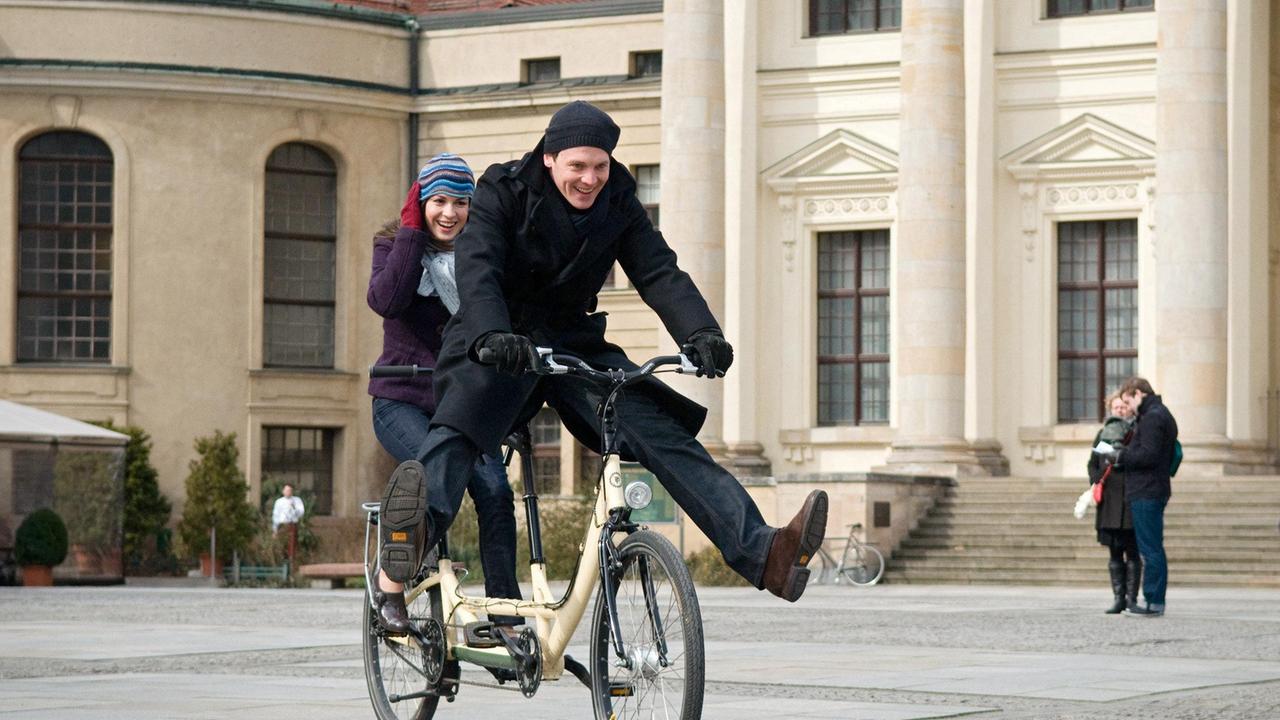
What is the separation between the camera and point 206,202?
135 feet

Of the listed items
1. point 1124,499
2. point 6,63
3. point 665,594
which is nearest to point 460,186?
point 665,594

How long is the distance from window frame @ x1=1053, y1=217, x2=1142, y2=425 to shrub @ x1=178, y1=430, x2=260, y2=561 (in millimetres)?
13334

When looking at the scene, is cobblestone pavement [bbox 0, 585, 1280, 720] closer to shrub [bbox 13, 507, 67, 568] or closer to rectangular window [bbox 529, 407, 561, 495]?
shrub [bbox 13, 507, 67, 568]

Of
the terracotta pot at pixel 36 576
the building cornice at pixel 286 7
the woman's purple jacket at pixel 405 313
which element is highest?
the building cornice at pixel 286 7

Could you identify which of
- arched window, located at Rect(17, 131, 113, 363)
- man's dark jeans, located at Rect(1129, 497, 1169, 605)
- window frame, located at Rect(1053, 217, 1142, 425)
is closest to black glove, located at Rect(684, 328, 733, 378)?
man's dark jeans, located at Rect(1129, 497, 1169, 605)

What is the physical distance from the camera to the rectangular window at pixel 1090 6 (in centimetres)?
3481

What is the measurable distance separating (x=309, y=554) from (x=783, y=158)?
382 inches

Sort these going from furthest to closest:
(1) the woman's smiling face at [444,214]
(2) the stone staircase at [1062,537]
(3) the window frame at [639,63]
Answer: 1. (3) the window frame at [639,63]
2. (2) the stone staircase at [1062,537]
3. (1) the woman's smiling face at [444,214]

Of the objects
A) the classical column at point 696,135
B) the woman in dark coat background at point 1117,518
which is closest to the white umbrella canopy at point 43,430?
the classical column at point 696,135

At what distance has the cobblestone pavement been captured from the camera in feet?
30.7

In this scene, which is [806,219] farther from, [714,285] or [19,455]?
[19,455]

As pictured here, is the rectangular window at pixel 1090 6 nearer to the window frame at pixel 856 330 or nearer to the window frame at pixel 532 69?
the window frame at pixel 856 330

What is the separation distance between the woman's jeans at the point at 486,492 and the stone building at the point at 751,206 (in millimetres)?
22873

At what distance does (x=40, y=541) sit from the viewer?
2956 centimetres
